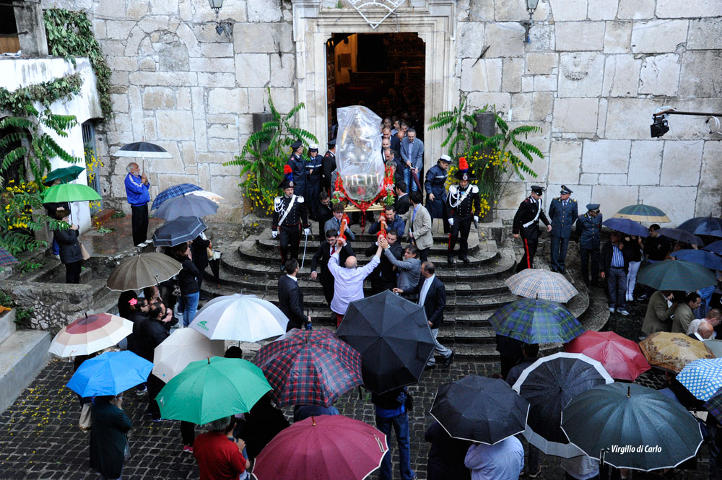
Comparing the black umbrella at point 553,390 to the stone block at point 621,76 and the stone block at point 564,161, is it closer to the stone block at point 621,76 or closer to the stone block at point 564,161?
the stone block at point 564,161

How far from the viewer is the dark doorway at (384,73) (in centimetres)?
2016

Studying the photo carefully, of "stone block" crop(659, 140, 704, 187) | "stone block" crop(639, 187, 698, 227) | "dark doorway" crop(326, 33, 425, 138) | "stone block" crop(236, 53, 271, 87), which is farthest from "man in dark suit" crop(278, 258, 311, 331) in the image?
"dark doorway" crop(326, 33, 425, 138)

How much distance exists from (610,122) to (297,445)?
1059cm

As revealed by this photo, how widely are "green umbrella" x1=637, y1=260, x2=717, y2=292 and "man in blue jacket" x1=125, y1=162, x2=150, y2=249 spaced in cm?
879

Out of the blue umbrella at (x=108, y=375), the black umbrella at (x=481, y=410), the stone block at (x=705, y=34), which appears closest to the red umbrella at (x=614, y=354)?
the black umbrella at (x=481, y=410)

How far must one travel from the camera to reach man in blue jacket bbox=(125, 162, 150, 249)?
11.9m

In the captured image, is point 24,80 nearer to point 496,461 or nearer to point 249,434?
point 249,434

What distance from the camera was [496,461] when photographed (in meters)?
5.12

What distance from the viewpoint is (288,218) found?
10.5 m

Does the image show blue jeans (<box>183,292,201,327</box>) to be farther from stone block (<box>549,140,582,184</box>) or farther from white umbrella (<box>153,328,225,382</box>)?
stone block (<box>549,140,582,184</box>)

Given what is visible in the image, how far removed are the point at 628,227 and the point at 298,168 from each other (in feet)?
19.2

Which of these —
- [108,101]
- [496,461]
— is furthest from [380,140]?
[496,461]

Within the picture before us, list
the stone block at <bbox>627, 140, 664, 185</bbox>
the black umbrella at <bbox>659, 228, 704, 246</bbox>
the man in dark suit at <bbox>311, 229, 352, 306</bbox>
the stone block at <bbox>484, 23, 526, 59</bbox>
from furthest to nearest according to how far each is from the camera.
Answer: the stone block at <bbox>627, 140, 664, 185</bbox>, the stone block at <bbox>484, 23, 526, 59</bbox>, the black umbrella at <bbox>659, 228, 704, 246</bbox>, the man in dark suit at <bbox>311, 229, 352, 306</bbox>

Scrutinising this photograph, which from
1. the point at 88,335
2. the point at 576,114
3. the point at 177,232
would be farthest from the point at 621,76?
the point at 88,335
